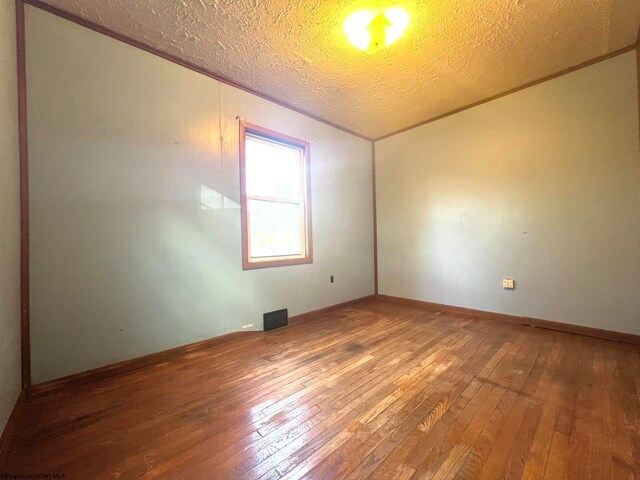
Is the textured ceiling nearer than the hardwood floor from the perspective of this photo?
No

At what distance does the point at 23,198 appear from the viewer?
159 cm

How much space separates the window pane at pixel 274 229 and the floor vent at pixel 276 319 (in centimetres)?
67

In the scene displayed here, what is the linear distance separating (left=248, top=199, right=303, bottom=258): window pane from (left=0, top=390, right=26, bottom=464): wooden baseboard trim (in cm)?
181

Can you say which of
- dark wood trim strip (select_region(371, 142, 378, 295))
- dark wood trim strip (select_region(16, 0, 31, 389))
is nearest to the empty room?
dark wood trim strip (select_region(16, 0, 31, 389))

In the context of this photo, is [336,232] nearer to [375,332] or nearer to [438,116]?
[375,332]

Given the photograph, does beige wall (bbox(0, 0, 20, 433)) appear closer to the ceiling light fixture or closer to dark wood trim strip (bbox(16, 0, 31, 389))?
dark wood trim strip (bbox(16, 0, 31, 389))

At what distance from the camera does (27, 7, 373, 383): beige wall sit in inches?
66.2

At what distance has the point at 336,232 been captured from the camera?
362cm

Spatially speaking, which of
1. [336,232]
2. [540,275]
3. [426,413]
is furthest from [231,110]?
[540,275]

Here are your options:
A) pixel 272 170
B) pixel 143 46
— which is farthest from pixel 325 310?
pixel 143 46

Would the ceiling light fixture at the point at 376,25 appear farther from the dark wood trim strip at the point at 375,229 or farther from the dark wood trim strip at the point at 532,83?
the dark wood trim strip at the point at 375,229

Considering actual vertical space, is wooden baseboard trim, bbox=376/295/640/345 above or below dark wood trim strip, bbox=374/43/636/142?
below

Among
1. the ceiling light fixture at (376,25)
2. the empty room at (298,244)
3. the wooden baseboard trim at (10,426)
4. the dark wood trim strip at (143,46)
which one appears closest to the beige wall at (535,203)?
the empty room at (298,244)

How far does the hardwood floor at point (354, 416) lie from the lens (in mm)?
1089
